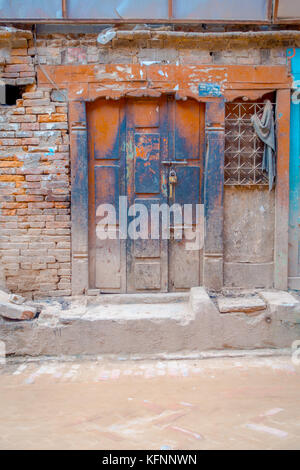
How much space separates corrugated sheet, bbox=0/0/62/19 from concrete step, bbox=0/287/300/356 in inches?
132

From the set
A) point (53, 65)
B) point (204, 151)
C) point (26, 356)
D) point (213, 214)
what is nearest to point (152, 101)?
point (204, 151)

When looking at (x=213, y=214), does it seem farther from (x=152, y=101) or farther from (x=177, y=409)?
(x=177, y=409)

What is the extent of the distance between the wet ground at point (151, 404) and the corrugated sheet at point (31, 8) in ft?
12.6

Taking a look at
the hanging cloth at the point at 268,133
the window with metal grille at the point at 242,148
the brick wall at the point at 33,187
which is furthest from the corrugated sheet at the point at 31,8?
the hanging cloth at the point at 268,133

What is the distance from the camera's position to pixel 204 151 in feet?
16.0

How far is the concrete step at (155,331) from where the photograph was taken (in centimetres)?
423

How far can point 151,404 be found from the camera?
3271 millimetres

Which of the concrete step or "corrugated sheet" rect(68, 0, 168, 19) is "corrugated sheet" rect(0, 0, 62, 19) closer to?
"corrugated sheet" rect(68, 0, 168, 19)

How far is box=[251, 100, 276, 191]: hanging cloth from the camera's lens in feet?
15.6

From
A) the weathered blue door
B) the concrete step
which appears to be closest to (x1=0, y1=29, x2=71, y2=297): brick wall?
the concrete step

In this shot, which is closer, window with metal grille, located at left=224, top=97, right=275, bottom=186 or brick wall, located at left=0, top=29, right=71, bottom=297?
brick wall, located at left=0, top=29, right=71, bottom=297

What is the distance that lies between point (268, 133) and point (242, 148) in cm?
34
